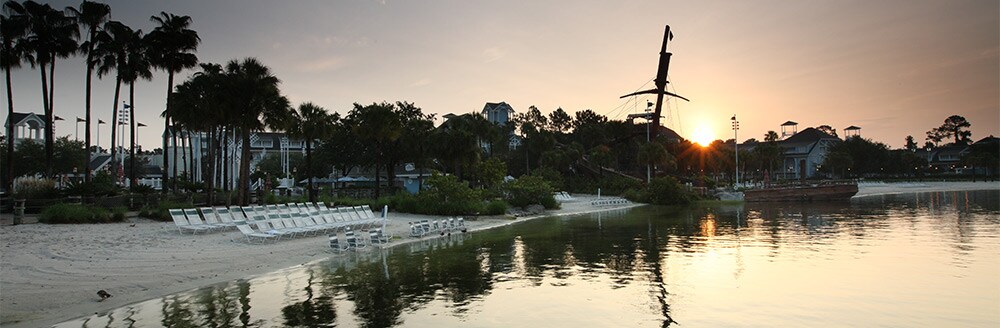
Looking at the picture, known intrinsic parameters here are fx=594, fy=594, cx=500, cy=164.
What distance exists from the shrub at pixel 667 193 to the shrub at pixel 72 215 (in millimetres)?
45405

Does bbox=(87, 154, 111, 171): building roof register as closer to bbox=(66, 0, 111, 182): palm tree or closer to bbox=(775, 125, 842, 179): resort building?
bbox=(66, 0, 111, 182): palm tree

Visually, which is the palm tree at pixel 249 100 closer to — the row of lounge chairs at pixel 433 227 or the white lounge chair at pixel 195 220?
the white lounge chair at pixel 195 220

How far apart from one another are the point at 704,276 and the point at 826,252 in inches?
295

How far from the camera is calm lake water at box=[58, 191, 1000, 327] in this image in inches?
437

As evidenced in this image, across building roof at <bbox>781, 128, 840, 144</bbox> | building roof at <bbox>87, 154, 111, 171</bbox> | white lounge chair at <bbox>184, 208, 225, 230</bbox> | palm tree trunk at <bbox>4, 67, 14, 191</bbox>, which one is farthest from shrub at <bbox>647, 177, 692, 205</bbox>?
building roof at <bbox>781, 128, 840, 144</bbox>

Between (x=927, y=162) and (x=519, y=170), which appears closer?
(x=519, y=170)

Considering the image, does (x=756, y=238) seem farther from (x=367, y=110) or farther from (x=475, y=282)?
(x=367, y=110)

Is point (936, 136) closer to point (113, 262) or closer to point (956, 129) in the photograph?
point (956, 129)

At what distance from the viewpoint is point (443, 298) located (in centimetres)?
1288

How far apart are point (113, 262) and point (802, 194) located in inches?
2530

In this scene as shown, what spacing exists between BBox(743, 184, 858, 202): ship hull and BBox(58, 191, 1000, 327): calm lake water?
39548 millimetres

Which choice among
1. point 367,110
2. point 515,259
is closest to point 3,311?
point 515,259

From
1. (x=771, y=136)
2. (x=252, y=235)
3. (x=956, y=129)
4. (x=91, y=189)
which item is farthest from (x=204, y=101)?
(x=956, y=129)

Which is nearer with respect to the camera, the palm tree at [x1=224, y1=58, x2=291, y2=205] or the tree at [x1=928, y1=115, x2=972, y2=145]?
the palm tree at [x1=224, y1=58, x2=291, y2=205]
